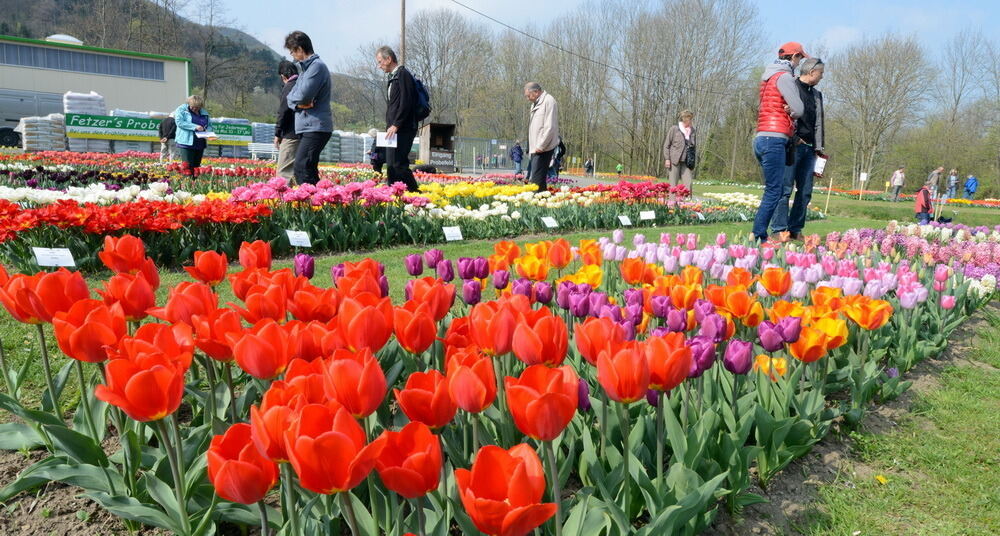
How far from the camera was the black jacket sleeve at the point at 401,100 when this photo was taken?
282 inches

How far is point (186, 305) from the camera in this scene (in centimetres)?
152

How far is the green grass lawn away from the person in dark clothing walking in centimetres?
525

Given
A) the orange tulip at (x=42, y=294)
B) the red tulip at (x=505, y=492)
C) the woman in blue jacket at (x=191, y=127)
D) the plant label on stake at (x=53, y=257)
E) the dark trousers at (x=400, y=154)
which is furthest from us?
the woman in blue jacket at (x=191, y=127)

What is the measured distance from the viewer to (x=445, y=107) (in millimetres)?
46375

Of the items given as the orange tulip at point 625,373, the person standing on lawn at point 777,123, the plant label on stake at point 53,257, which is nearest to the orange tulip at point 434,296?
the orange tulip at point 625,373

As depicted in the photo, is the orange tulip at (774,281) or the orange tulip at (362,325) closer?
the orange tulip at (362,325)

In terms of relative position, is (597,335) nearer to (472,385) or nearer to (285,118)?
(472,385)

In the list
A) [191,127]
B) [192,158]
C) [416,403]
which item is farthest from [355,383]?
[192,158]

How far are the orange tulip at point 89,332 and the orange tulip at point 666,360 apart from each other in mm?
1080

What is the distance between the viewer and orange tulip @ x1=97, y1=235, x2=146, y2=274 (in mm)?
1995

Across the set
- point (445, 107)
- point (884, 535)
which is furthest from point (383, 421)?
point (445, 107)

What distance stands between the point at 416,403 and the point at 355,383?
0.10 metres

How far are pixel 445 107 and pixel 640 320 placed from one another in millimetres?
46071

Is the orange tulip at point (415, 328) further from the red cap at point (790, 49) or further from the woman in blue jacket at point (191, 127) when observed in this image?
the woman in blue jacket at point (191, 127)
